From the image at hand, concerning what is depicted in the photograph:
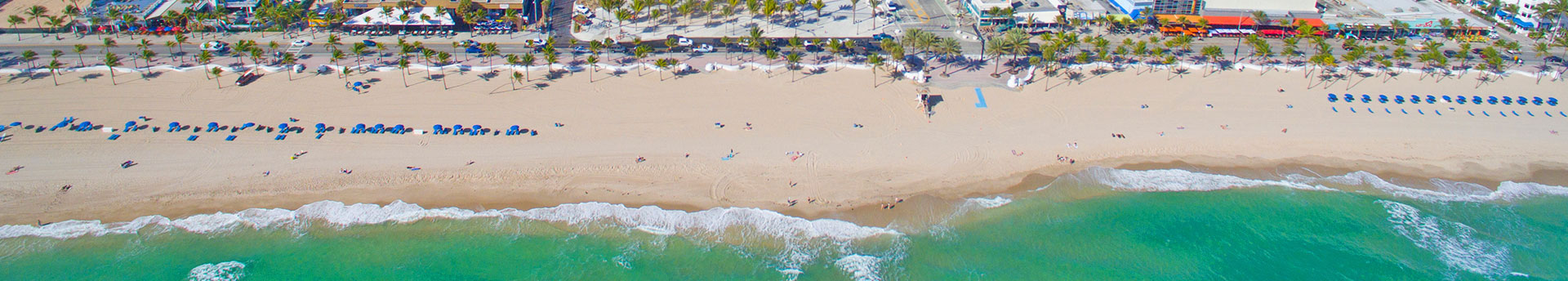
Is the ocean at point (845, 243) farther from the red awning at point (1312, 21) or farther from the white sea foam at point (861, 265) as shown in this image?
the red awning at point (1312, 21)

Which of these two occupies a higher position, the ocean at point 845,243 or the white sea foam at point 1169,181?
the white sea foam at point 1169,181

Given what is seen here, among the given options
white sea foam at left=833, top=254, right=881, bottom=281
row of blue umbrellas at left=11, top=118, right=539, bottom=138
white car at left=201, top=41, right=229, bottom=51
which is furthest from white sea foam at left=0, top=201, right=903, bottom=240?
white car at left=201, top=41, right=229, bottom=51

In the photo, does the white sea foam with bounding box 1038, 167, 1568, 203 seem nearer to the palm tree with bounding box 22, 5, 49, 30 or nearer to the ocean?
the ocean

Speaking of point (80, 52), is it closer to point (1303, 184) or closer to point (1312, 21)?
point (1303, 184)

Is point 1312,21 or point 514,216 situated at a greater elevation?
point 1312,21

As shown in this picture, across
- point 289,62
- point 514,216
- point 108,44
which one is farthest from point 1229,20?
point 108,44

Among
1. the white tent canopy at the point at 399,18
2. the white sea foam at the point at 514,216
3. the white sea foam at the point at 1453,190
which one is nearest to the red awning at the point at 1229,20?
the white sea foam at the point at 1453,190
